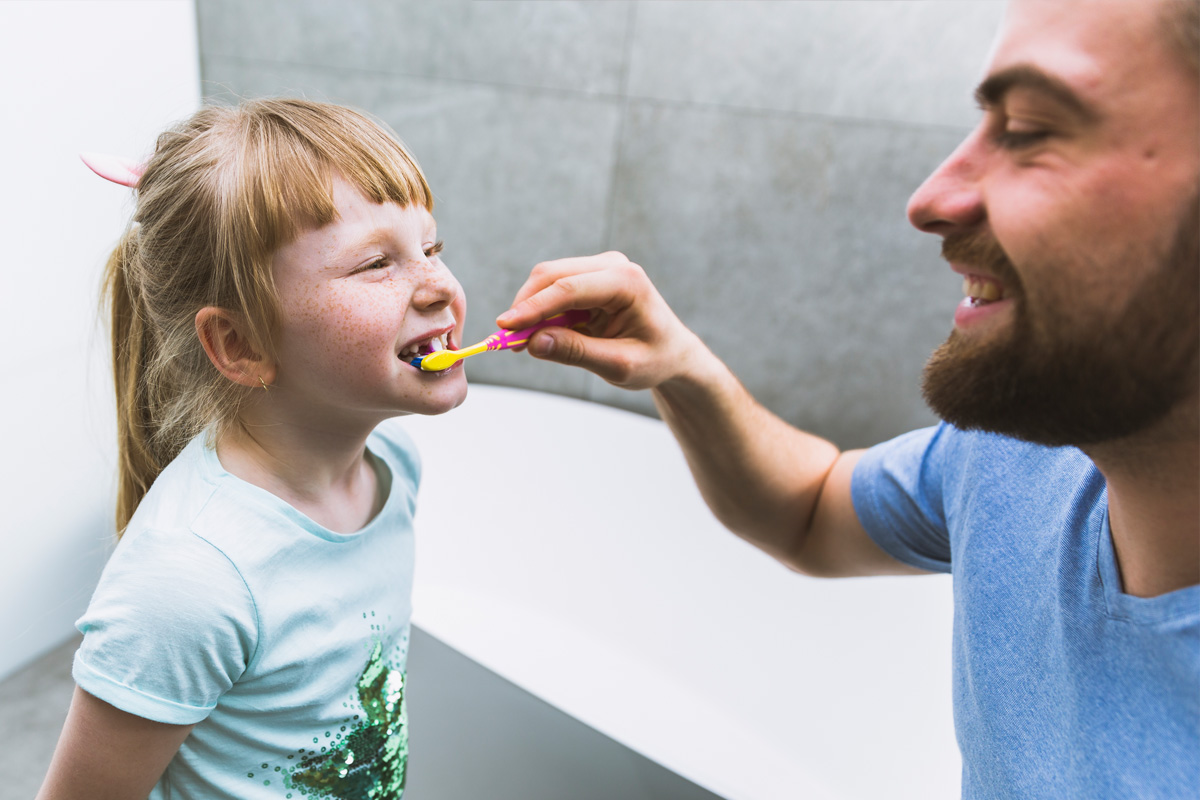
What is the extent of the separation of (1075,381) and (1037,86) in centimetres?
17

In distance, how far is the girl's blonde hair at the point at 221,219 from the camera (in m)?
0.60

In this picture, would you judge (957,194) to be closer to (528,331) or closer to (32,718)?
(528,331)

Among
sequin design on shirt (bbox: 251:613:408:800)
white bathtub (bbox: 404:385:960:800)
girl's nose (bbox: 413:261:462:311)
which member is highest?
girl's nose (bbox: 413:261:462:311)

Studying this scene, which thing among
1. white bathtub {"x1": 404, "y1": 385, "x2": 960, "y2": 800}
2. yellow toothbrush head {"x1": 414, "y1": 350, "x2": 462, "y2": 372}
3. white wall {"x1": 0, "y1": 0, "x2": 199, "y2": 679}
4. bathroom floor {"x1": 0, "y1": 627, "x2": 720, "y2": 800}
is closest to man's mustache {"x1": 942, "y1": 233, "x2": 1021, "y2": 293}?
yellow toothbrush head {"x1": 414, "y1": 350, "x2": 462, "y2": 372}

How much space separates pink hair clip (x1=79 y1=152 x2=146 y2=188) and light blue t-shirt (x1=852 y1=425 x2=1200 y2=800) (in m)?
0.72

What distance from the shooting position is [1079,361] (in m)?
0.49

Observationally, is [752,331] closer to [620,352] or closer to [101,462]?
[620,352]

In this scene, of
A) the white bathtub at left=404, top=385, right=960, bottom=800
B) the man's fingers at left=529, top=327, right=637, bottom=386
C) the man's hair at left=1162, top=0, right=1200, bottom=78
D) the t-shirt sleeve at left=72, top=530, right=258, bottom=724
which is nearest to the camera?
the man's hair at left=1162, top=0, right=1200, bottom=78

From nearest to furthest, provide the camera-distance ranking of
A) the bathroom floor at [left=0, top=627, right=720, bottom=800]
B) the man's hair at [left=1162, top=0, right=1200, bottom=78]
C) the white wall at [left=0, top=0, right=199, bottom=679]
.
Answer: the man's hair at [left=1162, top=0, right=1200, bottom=78]
the bathroom floor at [left=0, top=627, right=720, bottom=800]
the white wall at [left=0, top=0, right=199, bottom=679]

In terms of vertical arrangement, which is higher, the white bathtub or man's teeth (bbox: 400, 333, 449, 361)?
man's teeth (bbox: 400, 333, 449, 361)

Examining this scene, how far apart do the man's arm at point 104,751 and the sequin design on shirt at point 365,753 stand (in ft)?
0.30

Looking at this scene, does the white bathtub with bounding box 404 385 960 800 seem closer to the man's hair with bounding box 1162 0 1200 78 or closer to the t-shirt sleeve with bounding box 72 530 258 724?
the t-shirt sleeve with bounding box 72 530 258 724

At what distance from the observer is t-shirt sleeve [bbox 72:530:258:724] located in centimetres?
53

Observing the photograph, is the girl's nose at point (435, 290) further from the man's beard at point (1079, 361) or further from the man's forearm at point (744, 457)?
the man's beard at point (1079, 361)
